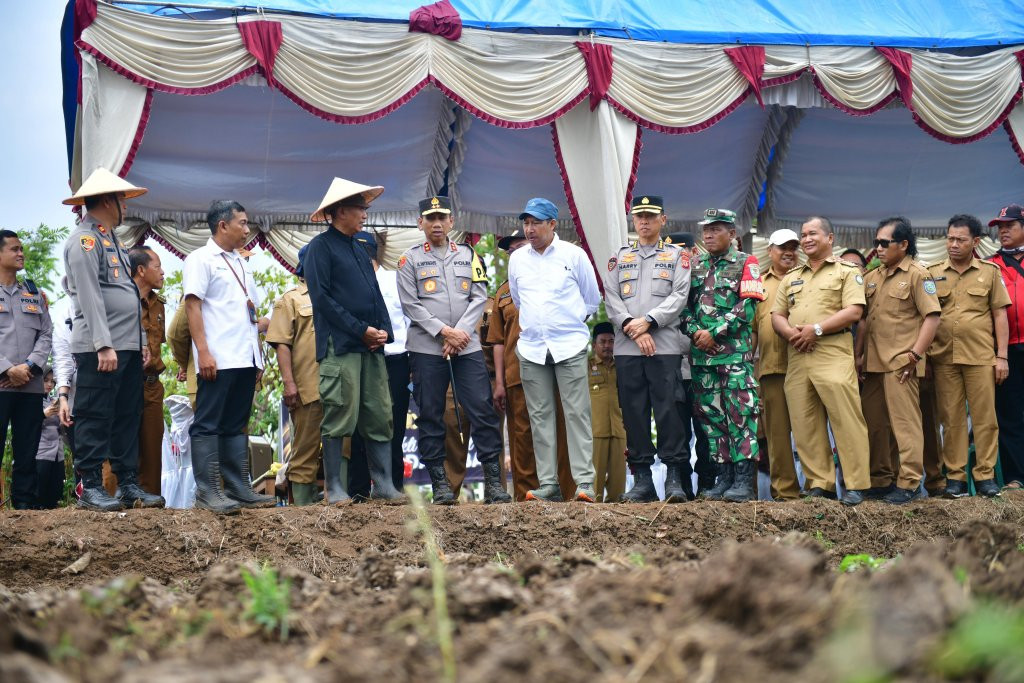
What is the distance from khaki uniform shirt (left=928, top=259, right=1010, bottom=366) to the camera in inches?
273

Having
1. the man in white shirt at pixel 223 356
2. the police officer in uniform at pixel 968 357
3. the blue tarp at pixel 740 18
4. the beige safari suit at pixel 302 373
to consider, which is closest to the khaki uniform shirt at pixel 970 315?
the police officer in uniform at pixel 968 357

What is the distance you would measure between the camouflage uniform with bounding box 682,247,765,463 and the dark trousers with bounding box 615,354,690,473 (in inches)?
7.2

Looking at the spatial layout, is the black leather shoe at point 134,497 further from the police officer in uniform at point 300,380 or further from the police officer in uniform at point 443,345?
the police officer in uniform at point 443,345

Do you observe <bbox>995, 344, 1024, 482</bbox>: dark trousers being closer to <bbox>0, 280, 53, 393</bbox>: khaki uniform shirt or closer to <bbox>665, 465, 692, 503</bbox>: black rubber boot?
<bbox>665, 465, 692, 503</bbox>: black rubber boot

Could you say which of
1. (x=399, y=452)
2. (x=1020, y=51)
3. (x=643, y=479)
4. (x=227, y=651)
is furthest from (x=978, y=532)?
(x=1020, y=51)

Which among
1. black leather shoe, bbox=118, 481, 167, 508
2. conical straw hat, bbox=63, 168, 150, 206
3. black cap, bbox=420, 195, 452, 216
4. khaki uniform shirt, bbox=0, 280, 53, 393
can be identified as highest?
conical straw hat, bbox=63, 168, 150, 206

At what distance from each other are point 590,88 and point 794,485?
318cm

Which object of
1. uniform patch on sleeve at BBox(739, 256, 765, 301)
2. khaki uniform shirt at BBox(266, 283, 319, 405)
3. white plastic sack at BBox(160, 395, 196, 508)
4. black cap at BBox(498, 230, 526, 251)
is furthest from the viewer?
white plastic sack at BBox(160, 395, 196, 508)

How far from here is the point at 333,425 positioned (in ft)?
19.7

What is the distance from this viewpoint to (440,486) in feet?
21.0

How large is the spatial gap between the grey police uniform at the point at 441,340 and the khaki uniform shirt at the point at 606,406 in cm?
159

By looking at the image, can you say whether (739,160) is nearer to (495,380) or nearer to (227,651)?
(495,380)

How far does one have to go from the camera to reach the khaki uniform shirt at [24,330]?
653 centimetres

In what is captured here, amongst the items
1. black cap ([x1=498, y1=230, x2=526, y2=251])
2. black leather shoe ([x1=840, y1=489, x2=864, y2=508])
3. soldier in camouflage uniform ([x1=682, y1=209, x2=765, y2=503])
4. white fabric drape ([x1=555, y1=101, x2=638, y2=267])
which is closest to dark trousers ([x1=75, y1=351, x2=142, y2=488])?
black cap ([x1=498, y1=230, x2=526, y2=251])
